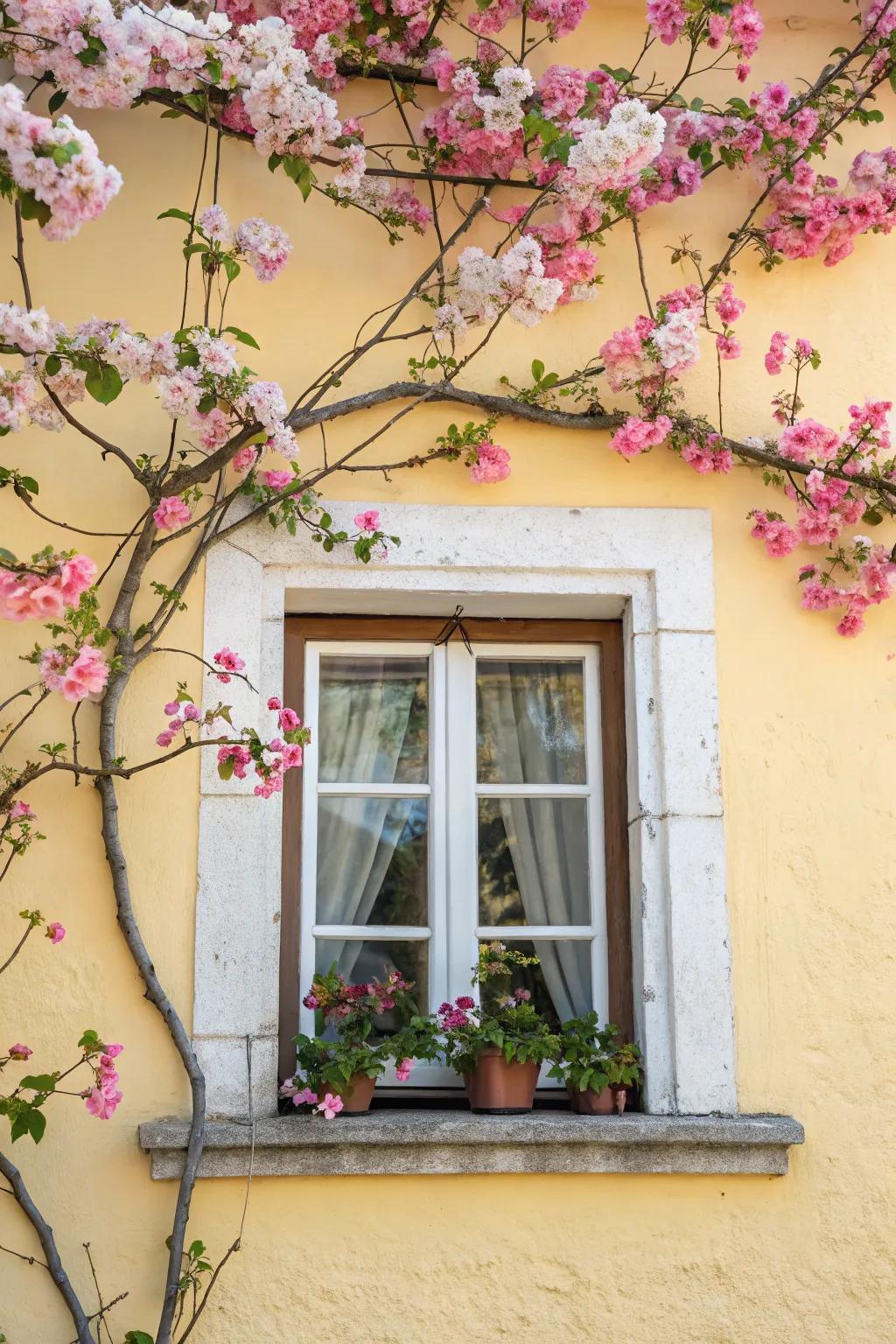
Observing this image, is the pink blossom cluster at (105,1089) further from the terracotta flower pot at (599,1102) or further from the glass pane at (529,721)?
the glass pane at (529,721)

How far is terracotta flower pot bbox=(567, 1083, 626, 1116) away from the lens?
10.5ft

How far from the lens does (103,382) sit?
294 cm

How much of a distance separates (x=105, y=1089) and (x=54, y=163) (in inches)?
67.9

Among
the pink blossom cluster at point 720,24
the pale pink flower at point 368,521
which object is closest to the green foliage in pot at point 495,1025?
the pale pink flower at point 368,521

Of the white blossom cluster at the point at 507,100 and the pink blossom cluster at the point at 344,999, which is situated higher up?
the white blossom cluster at the point at 507,100

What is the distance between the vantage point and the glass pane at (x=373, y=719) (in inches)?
142

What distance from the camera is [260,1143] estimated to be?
3.01 m

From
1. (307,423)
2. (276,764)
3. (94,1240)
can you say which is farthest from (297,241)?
(94,1240)

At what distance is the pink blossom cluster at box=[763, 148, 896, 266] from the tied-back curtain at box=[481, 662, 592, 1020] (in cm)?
121

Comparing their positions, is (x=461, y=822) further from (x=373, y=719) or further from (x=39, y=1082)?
(x=39, y=1082)

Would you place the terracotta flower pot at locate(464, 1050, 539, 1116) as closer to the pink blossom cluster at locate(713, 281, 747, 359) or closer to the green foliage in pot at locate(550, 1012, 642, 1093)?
the green foliage in pot at locate(550, 1012, 642, 1093)

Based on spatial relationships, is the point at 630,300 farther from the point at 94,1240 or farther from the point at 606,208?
the point at 94,1240

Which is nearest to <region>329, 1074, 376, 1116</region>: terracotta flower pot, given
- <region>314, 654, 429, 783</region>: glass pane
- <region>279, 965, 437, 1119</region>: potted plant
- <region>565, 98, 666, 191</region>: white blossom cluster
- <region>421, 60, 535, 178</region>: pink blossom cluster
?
<region>279, 965, 437, 1119</region>: potted plant

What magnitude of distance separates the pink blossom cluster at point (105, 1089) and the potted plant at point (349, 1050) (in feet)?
1.32
